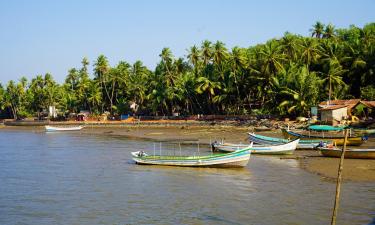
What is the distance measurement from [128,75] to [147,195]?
2971 inches

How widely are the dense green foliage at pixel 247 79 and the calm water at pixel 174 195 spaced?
32.1 meters

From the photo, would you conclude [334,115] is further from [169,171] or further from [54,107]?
[54,107]

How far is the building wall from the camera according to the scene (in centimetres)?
5625

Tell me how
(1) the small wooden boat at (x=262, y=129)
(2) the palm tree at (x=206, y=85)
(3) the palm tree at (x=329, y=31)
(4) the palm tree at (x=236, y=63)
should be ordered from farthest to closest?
(3) the palm tree at (x=329, y=31) → (2) the palm tree at (x=206, y=85) → (4) the palm tree at (x=236, y=63) → (1) the small wooden boat at (x=262, y=129)

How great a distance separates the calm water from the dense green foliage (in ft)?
105

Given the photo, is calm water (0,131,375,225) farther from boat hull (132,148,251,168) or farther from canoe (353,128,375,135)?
canoe (353,128,375,135)

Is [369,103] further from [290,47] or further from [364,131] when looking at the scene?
[290,47]

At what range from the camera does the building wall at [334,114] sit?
56250mm

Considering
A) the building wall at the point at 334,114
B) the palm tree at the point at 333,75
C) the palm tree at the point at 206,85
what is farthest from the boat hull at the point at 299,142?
the palm tree at the point at 206,85

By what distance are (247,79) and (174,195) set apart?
51.7m

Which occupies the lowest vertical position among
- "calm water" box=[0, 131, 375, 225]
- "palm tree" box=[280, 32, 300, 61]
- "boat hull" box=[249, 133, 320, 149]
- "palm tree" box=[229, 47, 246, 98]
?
"calm water" box=[0, 131, 375, 225]

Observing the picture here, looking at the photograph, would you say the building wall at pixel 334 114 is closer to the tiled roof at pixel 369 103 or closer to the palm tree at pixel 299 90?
the tiled roof at pixel 369 103

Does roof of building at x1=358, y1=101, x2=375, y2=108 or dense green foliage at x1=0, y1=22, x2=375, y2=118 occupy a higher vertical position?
dense green foliage at x1=0, y1=22, x2=375, y2=118

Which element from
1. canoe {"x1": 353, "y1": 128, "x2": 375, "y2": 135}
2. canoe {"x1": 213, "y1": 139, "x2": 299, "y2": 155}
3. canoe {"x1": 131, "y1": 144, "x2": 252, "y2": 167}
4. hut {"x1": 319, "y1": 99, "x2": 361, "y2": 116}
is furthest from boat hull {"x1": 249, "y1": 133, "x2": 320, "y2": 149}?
hut {"x1": 319, "y1": 99, "x2": 361, "y2": 116}
